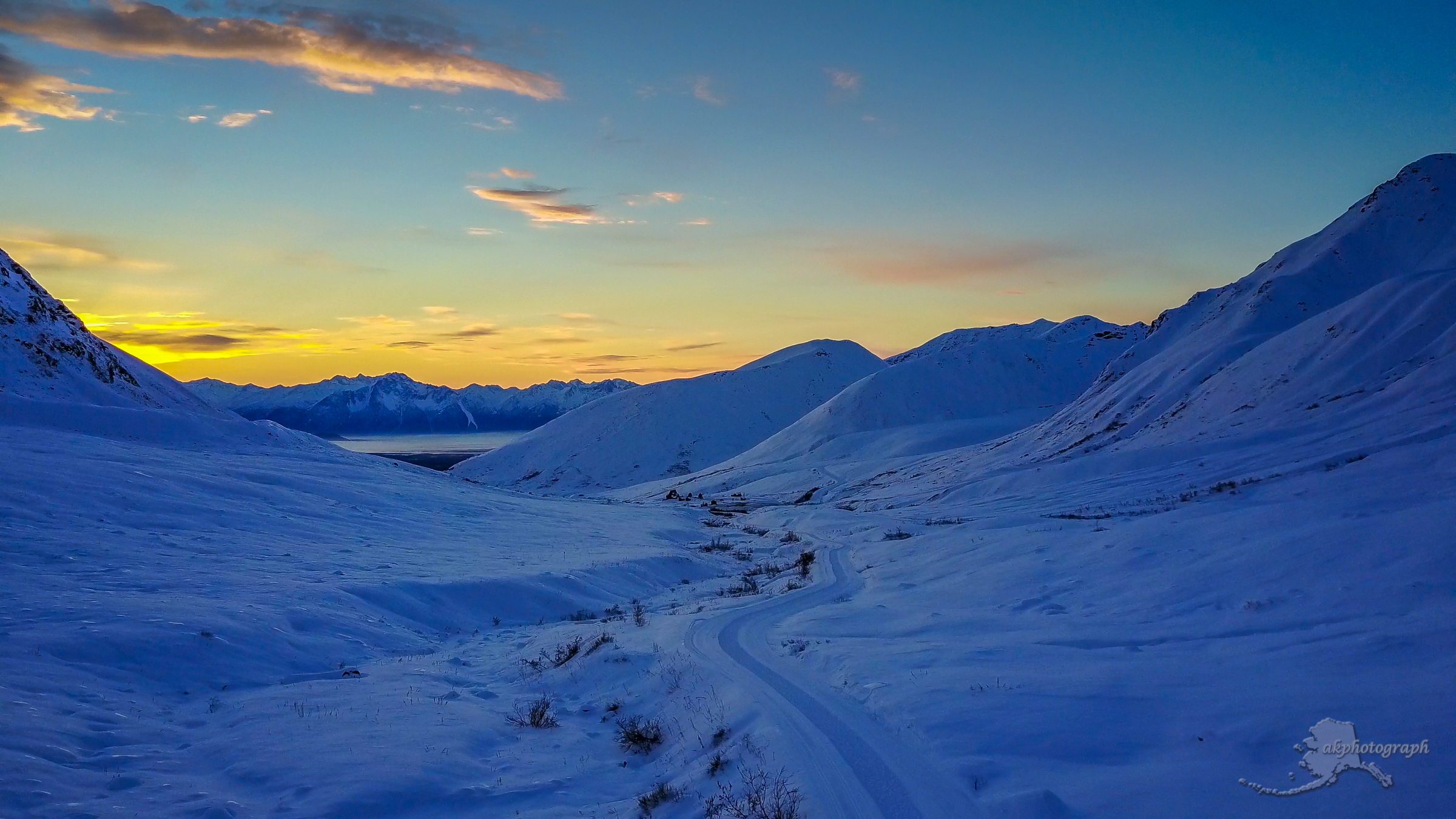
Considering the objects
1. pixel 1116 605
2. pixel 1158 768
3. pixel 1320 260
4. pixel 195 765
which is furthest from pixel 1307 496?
pixel 1320 260

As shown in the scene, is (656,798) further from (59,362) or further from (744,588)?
(59,362)

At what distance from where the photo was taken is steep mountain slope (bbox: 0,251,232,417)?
43750 millimetres

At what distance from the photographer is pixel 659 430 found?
164000mm

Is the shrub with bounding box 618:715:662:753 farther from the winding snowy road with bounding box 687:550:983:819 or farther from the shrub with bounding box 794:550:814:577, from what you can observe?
the shrub with bounding box 794:550:814:577

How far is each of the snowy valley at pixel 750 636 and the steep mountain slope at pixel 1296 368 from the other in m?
0.46

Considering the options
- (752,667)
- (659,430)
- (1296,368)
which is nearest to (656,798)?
(752,667)

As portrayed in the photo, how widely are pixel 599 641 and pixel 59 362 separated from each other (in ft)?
173

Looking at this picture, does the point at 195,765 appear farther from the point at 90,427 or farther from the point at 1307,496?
the point at 90,427

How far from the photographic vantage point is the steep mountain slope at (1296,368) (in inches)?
1200

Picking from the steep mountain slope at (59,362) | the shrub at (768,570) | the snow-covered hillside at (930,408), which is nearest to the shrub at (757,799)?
the shrub at (768,570)

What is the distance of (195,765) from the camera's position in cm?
854

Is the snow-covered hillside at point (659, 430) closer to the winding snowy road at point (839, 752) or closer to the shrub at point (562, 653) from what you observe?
the shrub at point (562, 653)

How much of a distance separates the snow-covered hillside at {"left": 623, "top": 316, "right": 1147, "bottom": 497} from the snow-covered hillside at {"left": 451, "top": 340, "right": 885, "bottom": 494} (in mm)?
31815

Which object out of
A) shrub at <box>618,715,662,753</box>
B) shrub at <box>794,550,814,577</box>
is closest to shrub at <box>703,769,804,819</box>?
shrub at <box>618,715,662,753</box>
